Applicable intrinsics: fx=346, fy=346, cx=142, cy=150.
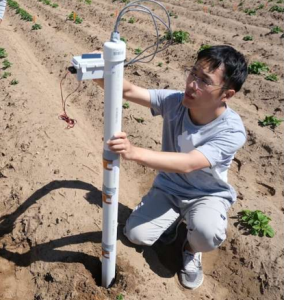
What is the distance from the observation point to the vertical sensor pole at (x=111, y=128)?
1.92 m

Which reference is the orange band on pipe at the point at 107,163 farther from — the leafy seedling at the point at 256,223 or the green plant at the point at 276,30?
the green plant at the point at 276,30

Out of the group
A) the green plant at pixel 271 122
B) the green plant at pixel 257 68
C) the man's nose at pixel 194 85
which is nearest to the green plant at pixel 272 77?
the green plant at pixel 257 68

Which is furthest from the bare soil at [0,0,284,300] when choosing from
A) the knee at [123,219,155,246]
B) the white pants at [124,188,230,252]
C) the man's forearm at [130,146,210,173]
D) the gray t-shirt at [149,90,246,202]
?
the man's forearm at [130,146,210,173]

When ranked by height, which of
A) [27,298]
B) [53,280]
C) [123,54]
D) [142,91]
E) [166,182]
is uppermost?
[123,54]

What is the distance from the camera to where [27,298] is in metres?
3.18

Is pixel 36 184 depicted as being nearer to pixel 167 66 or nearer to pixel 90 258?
pixel 90 258

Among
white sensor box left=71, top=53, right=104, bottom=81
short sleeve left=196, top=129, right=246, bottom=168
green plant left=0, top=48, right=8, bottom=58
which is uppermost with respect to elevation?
white sensor box left=71, top=53, right=104, bottom=81

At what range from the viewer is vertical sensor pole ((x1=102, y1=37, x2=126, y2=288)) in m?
1.92

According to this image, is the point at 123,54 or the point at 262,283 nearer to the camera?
the point at 123,54

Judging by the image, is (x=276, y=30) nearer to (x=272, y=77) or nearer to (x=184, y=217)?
(x=272, y=77)

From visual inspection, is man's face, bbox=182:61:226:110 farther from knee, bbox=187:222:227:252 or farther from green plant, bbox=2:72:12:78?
green plant, bbox=2:72:12:78

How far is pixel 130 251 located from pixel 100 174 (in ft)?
4.02

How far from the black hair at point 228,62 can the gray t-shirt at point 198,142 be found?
0.32 metres

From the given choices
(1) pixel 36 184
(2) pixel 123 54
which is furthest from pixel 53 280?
(2) pixel 123 54
